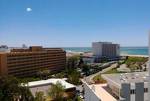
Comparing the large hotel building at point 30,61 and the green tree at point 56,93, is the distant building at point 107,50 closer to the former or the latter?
the large hotel building at point 30,61

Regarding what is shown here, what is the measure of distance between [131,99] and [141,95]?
820 mm

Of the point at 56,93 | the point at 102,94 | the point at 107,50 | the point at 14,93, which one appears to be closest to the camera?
the point at 102,94

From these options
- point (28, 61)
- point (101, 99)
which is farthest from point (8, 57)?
point (101, 99)

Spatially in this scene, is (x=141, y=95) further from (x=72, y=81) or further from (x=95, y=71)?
(x=95, y=71)

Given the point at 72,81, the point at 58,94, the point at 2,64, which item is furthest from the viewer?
the point at 2,64

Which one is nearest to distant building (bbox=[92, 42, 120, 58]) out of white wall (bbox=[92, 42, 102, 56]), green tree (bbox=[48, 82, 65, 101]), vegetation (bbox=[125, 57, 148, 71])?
white wall (bbox=[92, 42, 102, 56])

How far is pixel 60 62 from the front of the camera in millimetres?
71562

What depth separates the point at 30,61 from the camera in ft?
200

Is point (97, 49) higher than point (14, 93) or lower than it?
higher

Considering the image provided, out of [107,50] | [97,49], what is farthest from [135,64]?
[97,49]

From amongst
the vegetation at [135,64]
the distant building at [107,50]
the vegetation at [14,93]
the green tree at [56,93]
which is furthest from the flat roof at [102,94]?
the distant building at [107,50]

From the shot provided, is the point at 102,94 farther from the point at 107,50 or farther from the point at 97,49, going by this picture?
the point at 97,49

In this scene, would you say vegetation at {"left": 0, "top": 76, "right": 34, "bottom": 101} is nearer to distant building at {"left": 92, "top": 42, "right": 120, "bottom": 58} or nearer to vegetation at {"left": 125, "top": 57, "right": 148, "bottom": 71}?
vegetation at {"left": 125, "top": 57, "right": 148, "bottom": 71}

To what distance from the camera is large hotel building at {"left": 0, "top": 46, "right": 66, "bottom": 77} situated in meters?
54.8
